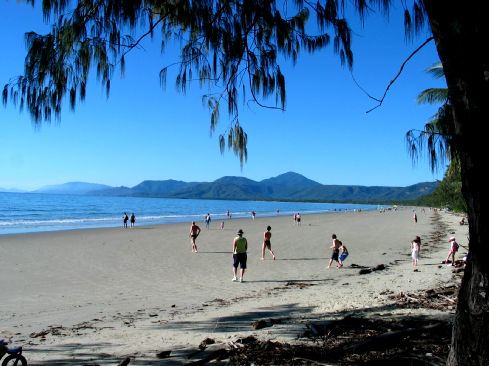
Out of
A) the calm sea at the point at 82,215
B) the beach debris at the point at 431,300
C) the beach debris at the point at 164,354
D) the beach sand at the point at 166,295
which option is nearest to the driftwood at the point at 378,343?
the beach sand at the point at 166,295

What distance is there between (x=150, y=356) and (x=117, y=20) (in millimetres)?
3749

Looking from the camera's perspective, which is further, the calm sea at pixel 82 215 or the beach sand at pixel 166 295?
the calm sea at pixel 82 215

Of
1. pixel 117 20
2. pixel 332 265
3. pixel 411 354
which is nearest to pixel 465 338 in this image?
pixel 411 354

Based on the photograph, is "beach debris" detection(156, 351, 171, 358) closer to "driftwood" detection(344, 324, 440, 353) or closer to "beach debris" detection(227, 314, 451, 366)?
"beach debris" detection(227, 314, 451, 366)

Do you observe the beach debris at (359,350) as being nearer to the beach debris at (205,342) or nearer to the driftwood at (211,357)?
the driftwood at (211,357)

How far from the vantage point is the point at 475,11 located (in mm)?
2668

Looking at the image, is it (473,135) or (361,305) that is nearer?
(473,135)

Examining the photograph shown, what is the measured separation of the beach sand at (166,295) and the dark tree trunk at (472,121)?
297 centimetres

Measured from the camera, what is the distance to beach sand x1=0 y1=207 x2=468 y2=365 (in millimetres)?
6086

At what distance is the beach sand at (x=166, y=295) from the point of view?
6.09 metres

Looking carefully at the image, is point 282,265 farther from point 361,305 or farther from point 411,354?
point 411,354

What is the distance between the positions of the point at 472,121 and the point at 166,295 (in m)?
9.41

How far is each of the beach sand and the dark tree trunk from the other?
2970 mm

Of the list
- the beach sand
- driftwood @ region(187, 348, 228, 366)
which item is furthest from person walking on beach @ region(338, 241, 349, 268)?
driftwood @ region(187, 348, 228, 366)
